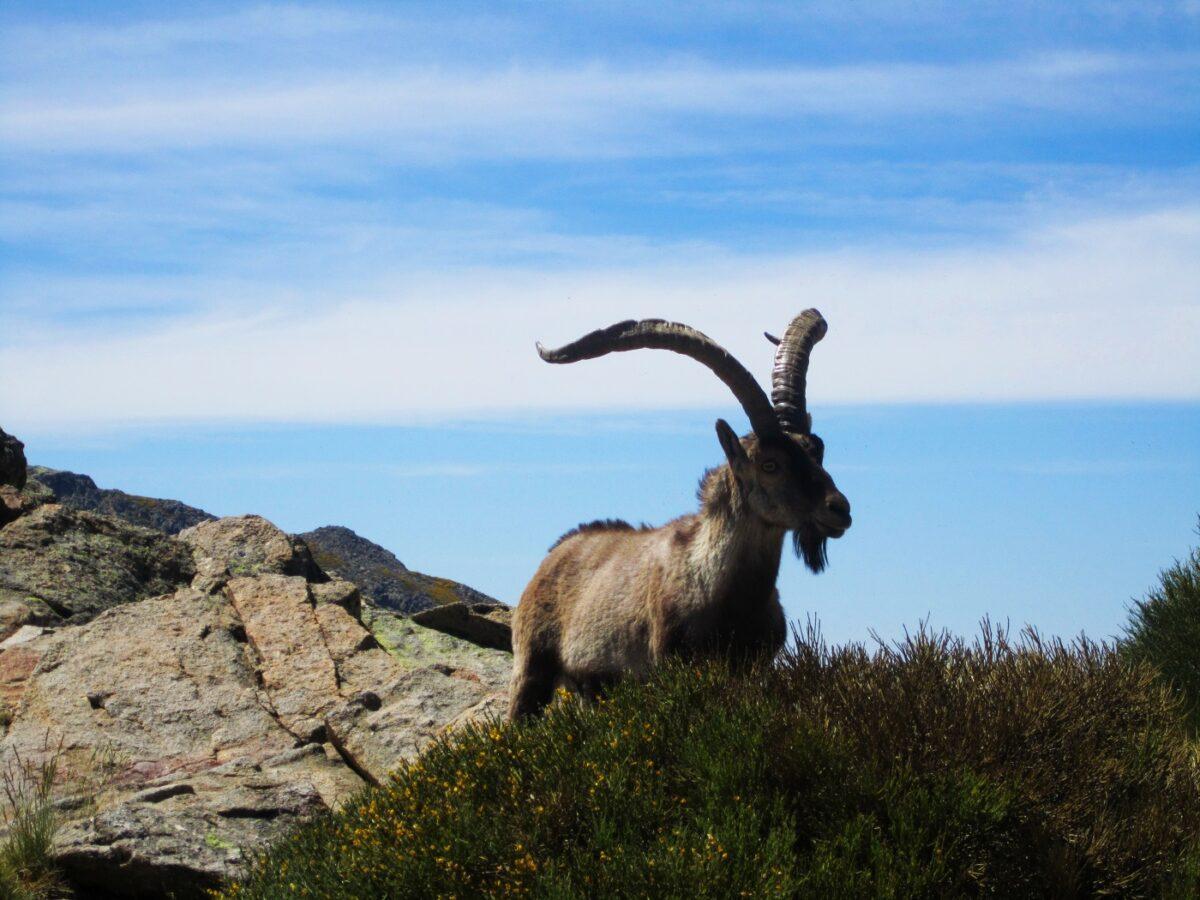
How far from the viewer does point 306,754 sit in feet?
35.1

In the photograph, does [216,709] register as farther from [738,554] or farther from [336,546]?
[336,546]

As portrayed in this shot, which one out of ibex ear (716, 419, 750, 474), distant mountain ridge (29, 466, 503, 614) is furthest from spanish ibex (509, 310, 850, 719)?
distant mountain ridge (29, 466, 503, 614)

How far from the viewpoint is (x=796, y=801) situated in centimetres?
648

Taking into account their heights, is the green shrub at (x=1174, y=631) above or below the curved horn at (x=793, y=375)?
below

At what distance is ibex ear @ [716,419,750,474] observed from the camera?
30.5ft

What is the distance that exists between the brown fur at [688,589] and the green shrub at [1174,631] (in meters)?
5.99

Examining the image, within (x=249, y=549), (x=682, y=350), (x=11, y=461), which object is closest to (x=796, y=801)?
(x=682, y=350)

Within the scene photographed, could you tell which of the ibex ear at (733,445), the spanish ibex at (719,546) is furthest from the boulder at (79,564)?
the ibex ear at (733,445)

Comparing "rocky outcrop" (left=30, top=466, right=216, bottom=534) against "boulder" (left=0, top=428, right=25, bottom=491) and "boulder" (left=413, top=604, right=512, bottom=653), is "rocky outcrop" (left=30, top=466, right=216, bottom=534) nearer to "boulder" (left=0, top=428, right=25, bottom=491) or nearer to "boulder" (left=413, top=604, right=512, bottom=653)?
"boulder" (left=0, top=428, right=25, bottom=491)

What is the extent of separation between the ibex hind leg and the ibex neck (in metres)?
1.83

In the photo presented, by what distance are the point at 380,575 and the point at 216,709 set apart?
13.7 meters

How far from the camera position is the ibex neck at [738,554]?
361 inches

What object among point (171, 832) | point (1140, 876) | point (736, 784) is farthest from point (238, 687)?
point (1140, 876)

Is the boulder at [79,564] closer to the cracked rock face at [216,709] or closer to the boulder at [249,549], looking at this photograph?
the cracked rock face at [216,709]
